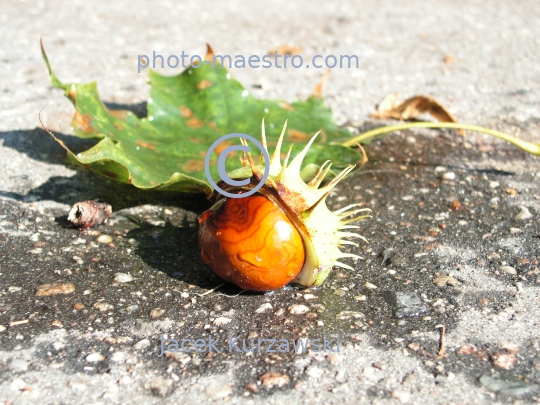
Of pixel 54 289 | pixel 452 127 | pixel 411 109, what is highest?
pixel 452 127

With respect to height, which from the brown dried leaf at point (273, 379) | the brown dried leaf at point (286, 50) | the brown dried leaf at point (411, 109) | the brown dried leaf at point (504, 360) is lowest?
the brown dried leaf at point (273, 379)

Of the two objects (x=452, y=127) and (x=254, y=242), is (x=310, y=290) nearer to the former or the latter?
(x=254, y=242)

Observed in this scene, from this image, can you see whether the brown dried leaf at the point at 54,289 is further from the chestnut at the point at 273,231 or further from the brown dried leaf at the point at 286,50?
the brown dried leaf at the point at 286,50

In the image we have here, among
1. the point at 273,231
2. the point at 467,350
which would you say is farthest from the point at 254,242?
the point at 467,350

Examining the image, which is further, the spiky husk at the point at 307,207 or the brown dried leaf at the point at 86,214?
the brown dried leaf at the point at 86,214

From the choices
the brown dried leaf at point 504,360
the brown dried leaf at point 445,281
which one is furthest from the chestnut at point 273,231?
the brown dried leaf at point 504,360

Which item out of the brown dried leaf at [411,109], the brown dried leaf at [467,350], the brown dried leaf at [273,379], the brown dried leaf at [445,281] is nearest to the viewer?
the brown dried leaf at [273,379]

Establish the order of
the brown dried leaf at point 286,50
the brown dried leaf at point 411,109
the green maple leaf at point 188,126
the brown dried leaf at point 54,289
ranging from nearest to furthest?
1. the brown dried leaf at point 54,289
2. the green maple leaf at point 188,126
3. the brown dried leaf at point 411,109
4. the brown dried leaf at point 286,50
